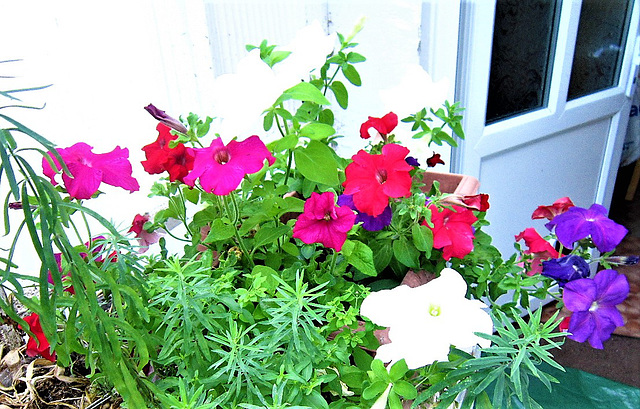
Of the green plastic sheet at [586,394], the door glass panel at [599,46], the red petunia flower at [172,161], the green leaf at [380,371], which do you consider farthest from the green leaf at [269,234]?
the door glass panel at [599,46]

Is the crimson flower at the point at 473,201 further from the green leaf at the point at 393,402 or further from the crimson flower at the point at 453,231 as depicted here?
the green leaf at the point at 393,402

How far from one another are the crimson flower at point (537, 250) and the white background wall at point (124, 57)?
0.73 meters

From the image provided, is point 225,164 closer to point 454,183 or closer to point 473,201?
point 473,201

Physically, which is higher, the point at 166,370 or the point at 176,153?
the point at 176,153

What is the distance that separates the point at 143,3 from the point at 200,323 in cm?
71

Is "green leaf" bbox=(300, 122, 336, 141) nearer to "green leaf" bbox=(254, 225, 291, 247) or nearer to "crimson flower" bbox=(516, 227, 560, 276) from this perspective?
"green leaf" bbox=(254, 225, 291, 247)

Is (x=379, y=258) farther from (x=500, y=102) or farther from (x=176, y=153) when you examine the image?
(x=500, y=102)

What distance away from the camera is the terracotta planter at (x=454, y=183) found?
88cm

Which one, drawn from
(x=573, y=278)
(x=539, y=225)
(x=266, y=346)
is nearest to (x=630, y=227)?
(x=539, y=225)

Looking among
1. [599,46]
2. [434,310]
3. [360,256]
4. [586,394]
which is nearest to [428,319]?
[434,310]

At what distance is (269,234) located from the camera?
657mm

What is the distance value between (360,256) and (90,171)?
0.34m

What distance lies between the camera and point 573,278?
0.68 m

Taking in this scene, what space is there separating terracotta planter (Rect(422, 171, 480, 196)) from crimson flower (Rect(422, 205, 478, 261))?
20 centimetres
